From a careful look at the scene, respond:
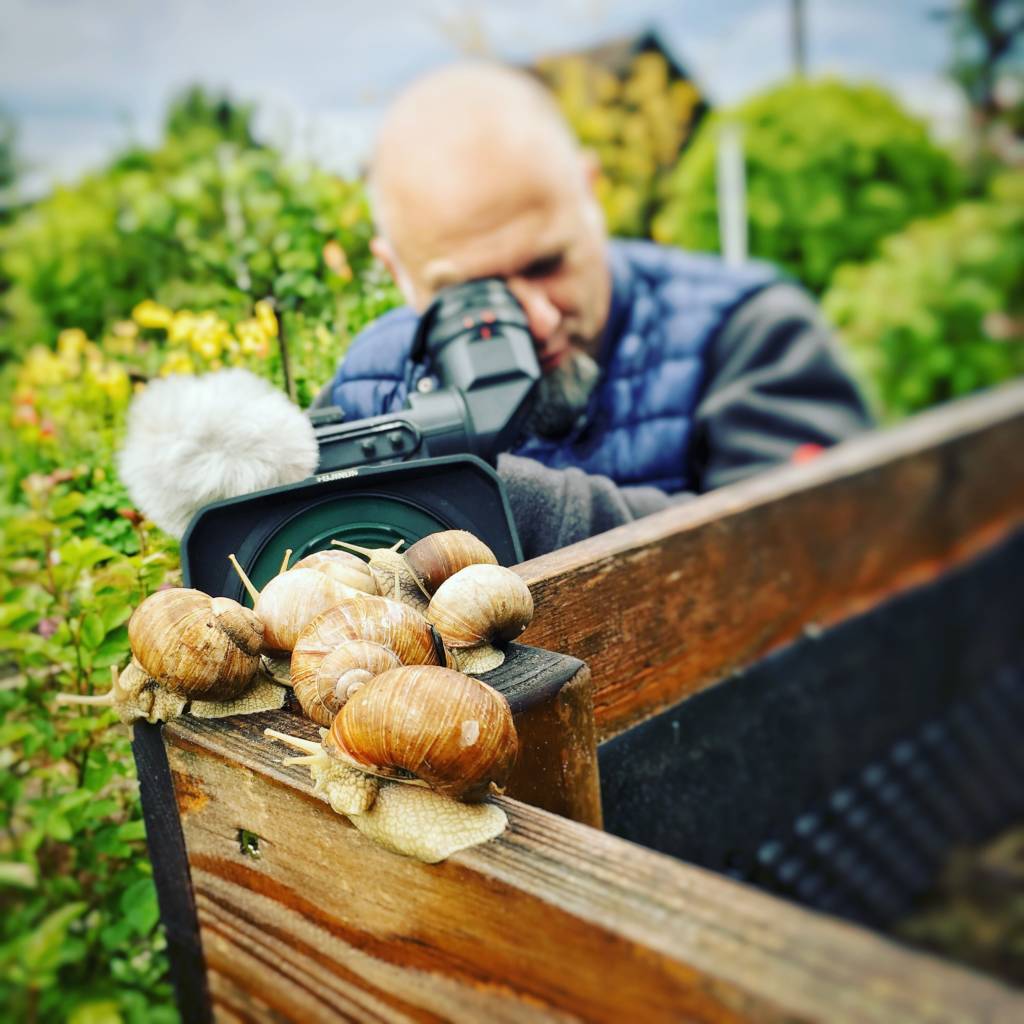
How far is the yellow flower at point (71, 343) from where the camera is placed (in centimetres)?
139

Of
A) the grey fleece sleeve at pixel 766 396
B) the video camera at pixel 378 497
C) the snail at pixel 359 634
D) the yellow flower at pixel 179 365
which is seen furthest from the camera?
the grey fleece sleeve at pixel 766 396

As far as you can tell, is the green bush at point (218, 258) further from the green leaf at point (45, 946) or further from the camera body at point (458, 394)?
the green leaf at point (45, 946)

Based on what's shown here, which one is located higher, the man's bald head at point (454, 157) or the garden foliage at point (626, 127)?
the garden foliage at point (626, 127)

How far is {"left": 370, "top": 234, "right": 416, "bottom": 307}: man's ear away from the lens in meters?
1.51

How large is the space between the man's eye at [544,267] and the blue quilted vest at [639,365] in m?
0.19

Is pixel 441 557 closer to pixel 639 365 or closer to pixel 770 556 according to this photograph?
pixel 770 556

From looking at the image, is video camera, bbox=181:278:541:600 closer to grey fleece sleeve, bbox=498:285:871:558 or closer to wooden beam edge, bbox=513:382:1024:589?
wooden beam edge, bbox=513:382:1024:589

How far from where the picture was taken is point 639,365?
5.59 feet

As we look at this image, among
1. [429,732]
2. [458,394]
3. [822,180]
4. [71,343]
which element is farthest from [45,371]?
[822,180]

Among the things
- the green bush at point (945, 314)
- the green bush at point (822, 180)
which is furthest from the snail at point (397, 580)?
the green bush at point (822, 180)

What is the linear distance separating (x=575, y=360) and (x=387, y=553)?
2.55 ft

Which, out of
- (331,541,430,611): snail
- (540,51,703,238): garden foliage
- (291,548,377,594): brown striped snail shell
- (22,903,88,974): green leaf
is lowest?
(22,903,88,974): green leaf

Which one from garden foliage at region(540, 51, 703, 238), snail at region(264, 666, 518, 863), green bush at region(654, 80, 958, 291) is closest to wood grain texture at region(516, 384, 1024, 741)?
snail at region(264, 666, 518, 863)

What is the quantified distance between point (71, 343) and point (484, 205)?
0.68 meters
